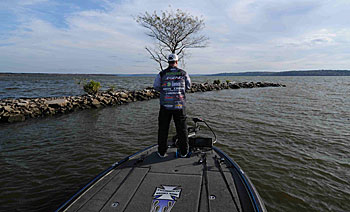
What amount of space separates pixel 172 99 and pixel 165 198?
2.16 metres

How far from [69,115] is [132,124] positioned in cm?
507

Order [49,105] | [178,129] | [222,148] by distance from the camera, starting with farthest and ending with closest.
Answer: [49,105]
[222,148]
[178,129]

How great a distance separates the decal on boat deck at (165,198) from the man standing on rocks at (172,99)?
1441mm

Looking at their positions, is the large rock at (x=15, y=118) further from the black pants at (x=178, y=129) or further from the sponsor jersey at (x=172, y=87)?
the sponsor jersey at (x=172, y=87)

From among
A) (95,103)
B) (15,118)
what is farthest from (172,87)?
(95,103)

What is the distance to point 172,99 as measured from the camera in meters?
4.45

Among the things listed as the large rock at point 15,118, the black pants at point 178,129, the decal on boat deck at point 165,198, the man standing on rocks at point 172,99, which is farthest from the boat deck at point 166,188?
the large rock at point 15,118

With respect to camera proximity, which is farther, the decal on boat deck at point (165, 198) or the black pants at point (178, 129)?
the black pants at point (178, 129)

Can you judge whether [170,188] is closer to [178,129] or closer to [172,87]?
[178,129]

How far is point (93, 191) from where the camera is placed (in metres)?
3.15

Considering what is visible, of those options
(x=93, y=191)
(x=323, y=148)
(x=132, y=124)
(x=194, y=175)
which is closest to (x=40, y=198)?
(x=93, y=191)

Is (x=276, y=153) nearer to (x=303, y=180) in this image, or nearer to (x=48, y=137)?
(x=303, y=180)

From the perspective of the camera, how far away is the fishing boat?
9.02 ft

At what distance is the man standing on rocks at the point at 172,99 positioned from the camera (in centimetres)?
445
